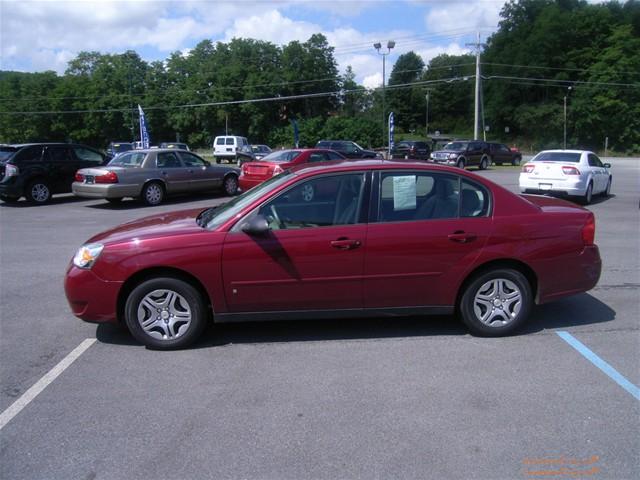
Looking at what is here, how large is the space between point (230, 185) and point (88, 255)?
45.3ft

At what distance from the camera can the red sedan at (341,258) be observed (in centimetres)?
488

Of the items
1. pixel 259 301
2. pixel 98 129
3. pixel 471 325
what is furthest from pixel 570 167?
pixel 98 129

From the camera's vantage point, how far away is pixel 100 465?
3.24m

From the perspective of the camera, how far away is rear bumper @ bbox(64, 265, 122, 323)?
16.1 feet

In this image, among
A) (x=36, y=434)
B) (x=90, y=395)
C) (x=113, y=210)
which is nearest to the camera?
(x=36, y=434)

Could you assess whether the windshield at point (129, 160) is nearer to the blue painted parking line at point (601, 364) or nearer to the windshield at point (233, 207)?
the windshield at point (233, 207)

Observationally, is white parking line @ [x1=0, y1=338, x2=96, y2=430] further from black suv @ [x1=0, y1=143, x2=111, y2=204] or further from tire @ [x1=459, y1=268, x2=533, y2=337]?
black suv @ [x1=0, y1=143, x2=111, y2=204]

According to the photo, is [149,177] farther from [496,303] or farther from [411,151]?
[411,151]

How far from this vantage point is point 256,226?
4.74m

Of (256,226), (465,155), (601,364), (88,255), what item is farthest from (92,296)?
(465,155)

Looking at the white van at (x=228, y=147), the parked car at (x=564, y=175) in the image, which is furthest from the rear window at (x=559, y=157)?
the white van at (x=228, y=147)

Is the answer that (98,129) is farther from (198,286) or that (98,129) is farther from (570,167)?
(198,286)

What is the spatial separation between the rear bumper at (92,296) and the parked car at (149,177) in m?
11.0

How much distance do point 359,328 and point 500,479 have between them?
2.58m
